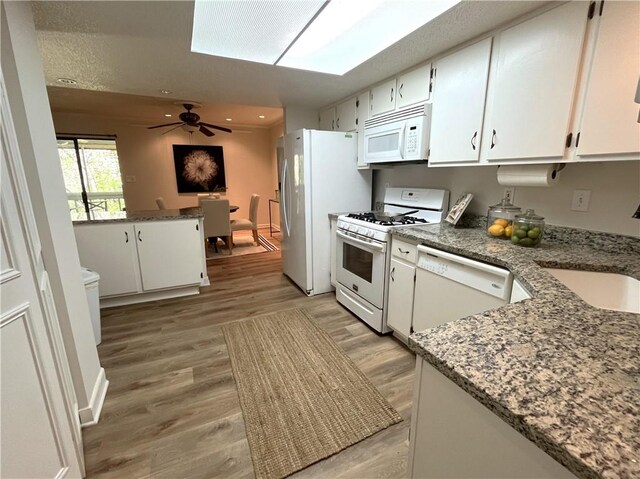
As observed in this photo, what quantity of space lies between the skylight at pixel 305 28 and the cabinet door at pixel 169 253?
169 centimetres

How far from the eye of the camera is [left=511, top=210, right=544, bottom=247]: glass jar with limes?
1603 mm

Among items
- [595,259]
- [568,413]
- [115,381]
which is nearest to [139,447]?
[115,381]

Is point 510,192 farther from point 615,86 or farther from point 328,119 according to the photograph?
point 328,119

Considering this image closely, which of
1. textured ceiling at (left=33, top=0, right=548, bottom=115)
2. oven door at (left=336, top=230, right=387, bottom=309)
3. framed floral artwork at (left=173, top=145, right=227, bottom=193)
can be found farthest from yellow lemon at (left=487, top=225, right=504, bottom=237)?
framed floral artwork at (left=173, top=145, right=227, bottom=193)

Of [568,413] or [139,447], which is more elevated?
[568,413]

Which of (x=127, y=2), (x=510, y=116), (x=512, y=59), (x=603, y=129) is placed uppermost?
(x=127, y=2)

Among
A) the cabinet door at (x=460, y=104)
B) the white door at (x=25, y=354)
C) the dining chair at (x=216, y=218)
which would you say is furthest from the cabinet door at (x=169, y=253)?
the cabinet door at (x=460, y=104)

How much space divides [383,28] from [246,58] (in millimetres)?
985

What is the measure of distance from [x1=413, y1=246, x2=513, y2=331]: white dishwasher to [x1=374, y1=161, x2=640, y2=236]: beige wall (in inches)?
27.7

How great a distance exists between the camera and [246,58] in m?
2.09

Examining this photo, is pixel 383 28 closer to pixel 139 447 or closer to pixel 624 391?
pixel 624 391

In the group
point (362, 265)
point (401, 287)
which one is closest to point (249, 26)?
point (362, 265)

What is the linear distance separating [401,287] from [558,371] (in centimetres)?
154

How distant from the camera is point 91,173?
17.4ft
